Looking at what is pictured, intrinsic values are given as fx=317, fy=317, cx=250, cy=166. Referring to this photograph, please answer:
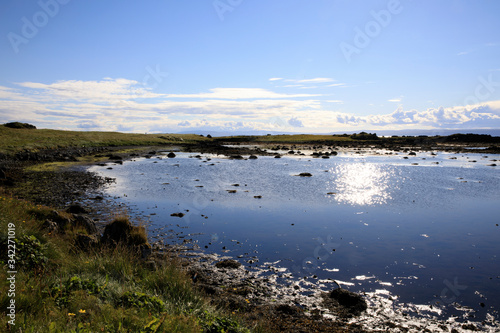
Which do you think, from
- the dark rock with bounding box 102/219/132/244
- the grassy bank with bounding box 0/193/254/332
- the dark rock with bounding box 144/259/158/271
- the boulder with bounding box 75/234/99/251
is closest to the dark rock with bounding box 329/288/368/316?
the grassy bank with bounding box 0/193/254/332

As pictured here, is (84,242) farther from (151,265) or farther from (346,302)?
(346,302)

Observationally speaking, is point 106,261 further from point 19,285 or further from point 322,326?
point 322,326

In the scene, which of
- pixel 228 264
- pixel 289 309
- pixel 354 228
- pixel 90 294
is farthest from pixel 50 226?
pixel 354 228

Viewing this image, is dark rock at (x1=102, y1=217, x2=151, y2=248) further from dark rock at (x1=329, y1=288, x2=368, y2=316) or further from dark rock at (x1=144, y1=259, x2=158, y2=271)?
dark rock at (x1=329, y1=288, x2=368, y2=316)

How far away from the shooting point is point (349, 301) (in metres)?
10.9

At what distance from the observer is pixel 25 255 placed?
10.0 m

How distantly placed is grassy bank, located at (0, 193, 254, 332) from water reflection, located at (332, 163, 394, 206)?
22.0 metres

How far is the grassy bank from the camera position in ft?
21.6

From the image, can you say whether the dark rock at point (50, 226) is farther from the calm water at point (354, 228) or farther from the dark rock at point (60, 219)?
the calm water at point (354, 228)

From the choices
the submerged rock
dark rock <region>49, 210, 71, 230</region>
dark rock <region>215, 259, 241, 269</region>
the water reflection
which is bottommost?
the submerged rock

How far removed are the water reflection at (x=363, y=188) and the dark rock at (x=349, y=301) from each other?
57.9 ft

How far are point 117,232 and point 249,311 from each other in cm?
773

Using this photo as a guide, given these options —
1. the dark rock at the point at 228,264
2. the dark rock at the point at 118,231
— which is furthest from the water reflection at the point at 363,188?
the dark rock at the point at 118,231

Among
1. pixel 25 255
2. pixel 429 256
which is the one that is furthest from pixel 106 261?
pixel 429 256
